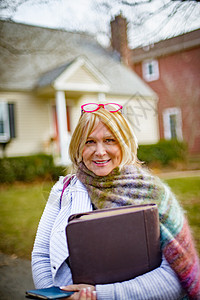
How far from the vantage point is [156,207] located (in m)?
1.06

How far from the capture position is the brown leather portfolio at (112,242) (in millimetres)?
1004

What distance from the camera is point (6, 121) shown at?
1027 cm

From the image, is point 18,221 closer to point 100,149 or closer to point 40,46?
point 40,46

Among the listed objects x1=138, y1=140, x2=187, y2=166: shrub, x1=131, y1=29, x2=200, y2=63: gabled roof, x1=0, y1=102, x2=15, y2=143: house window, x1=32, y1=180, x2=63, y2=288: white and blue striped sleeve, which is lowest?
x1=32, y1=180, x2=63, y2=288: white and blue striped sleeve

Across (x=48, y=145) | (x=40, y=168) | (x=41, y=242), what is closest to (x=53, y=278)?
(x=41, y=242)

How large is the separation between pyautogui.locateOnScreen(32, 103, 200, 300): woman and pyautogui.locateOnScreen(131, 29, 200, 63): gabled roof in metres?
0.42

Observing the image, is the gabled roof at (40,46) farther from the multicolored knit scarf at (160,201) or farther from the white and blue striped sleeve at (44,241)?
the white and blue striped sleeve at (44,241)

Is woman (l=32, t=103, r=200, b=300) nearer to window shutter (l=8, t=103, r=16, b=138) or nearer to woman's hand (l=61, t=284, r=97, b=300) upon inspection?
woman's hand (l=61, t=284, r=97, b=300)

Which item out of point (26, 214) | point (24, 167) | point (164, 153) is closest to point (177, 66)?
point (164, 153)

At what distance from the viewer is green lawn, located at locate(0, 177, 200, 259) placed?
3762 mm

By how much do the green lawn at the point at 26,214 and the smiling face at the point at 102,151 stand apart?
70.2 inches

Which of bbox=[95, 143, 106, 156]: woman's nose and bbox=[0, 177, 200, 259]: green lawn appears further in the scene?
bbox=[0, 177, 200, 259]: green lawn

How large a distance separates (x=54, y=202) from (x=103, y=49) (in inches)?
29.8

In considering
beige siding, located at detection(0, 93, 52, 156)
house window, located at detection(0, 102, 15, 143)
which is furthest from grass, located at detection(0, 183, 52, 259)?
house window, located at detection(0, 102, 15, 143)
